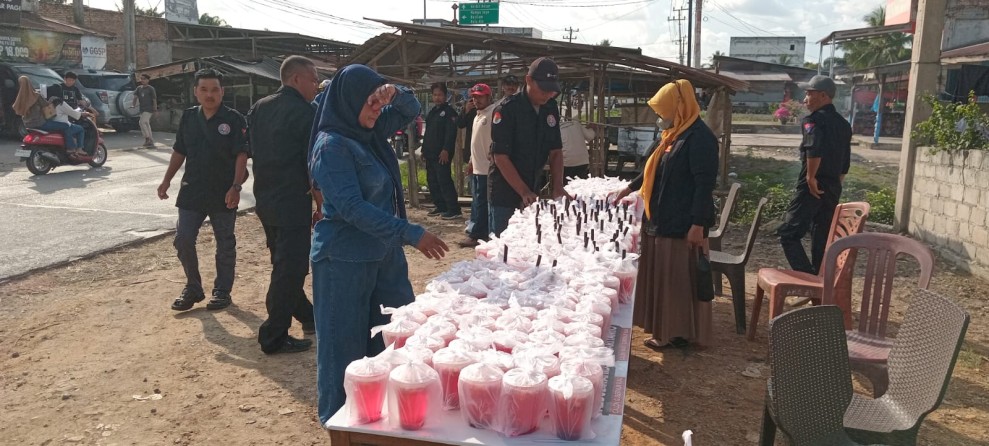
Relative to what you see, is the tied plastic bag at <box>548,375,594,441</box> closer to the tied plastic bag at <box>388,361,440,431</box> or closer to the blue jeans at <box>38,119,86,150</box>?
the tied plastic bag at <box>388,361,440,431</box>

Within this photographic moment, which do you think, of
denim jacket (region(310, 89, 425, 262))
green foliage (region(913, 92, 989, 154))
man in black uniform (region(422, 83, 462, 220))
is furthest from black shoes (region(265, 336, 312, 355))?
green foliage (region(913, 92, 989, 154))

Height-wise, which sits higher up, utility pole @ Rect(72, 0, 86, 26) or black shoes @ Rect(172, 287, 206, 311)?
utility pole @ Rect(72, 0, 86, 26)

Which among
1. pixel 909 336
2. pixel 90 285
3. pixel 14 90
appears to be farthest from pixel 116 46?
pixel 909 336

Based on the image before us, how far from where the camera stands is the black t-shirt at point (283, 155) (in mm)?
4105

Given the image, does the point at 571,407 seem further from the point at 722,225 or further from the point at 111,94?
the point at 111,94

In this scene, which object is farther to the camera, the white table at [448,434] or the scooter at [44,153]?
the scooter at [44,153]

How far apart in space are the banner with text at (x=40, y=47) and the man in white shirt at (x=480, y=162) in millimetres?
23802

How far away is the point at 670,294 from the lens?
4.39 m

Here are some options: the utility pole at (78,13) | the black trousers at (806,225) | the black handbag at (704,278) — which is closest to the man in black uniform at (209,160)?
the black handbag at (704,278)

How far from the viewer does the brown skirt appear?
4.33 metres

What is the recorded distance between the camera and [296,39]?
28766 millimetres

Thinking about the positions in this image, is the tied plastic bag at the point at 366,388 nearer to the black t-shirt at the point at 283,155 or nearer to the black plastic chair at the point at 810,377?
the black plastic chair at the point at 810,377

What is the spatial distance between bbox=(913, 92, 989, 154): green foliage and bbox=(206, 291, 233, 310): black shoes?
23.9 ft

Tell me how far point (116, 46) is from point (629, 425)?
1298 inches
